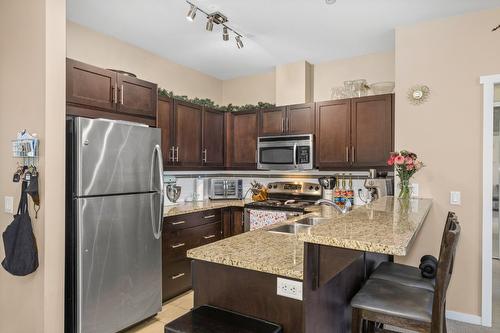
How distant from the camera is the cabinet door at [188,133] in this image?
3.81 meters

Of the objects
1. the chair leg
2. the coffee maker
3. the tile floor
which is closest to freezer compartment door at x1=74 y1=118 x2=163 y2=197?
the tile floor

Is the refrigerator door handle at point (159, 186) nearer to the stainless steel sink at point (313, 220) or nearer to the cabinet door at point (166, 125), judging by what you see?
the cabinet door at point (166, 125)

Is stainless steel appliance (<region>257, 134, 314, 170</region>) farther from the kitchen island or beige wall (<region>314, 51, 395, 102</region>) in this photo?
the kitchen island

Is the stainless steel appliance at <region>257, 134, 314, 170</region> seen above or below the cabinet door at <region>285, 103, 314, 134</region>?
below

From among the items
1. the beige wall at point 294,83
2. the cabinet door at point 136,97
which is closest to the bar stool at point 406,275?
the cabinet door at point 136,97

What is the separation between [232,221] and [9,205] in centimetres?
238

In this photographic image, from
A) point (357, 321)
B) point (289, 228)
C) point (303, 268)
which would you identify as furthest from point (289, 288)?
point (289, 228)

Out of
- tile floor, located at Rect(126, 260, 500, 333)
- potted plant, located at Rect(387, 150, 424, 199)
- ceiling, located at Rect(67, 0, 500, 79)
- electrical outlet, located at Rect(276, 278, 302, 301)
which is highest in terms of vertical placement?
ceiling, located at Rect(67, 0, 500, 79)

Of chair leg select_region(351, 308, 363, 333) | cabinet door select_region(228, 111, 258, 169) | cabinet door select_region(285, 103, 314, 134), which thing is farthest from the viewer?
cabinet door select_region(228, 111, 258, 169)

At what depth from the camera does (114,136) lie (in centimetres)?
259

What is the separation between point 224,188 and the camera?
181 inches

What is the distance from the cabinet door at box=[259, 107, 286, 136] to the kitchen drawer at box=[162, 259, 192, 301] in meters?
1.93

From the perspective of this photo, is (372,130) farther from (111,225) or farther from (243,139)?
(111,225)

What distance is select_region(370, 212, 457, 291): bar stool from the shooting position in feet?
6.25
